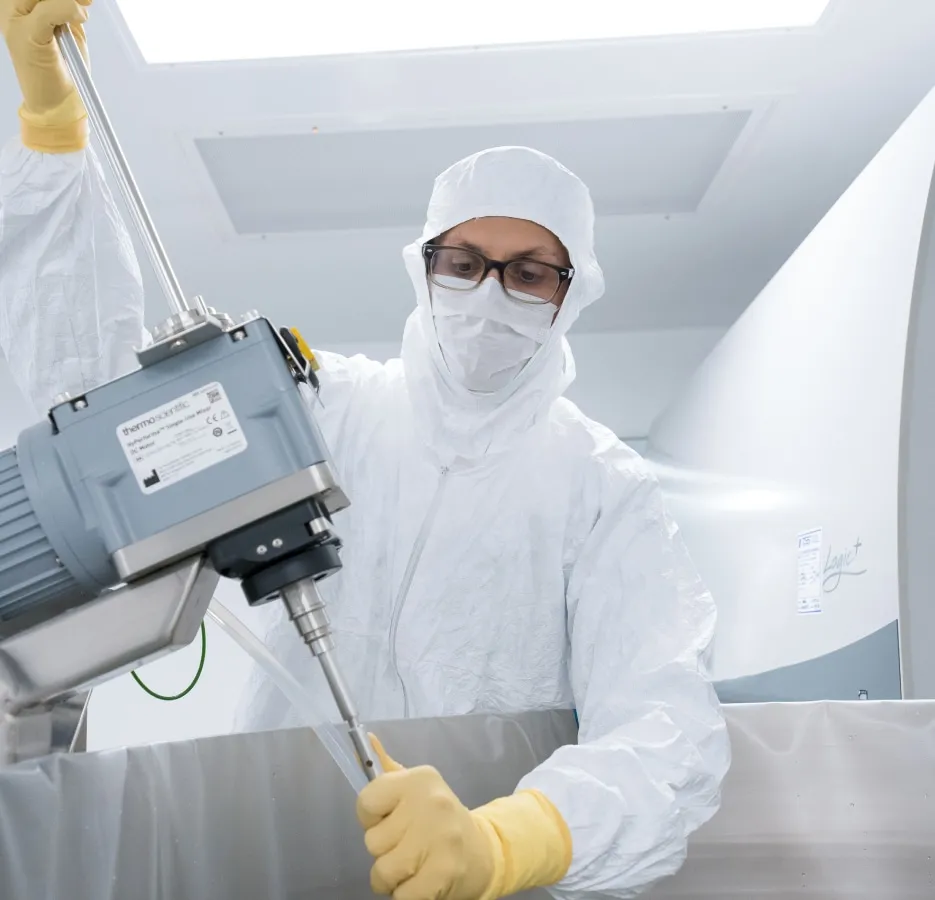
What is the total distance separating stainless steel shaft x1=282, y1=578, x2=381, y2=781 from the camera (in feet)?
1.93

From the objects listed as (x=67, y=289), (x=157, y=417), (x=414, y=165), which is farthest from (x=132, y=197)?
(x=414, y=165)

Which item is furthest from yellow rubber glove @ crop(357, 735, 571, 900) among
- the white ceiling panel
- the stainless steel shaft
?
the white ceiling panel

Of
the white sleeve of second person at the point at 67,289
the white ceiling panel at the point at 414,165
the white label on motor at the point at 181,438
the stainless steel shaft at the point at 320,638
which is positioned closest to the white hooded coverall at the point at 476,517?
the white sleeve of second person at the point at 67,289

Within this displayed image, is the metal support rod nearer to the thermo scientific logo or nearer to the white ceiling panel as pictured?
the thermo scientific logo

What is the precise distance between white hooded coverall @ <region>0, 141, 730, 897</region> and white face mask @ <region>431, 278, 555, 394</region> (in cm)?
2

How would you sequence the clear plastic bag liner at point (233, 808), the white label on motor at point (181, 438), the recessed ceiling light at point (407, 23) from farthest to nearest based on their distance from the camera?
the recessed ceiling light at point (407, 23), the clear plastic bag liner at point (233, 808), the white label on motor at point (181, 438)

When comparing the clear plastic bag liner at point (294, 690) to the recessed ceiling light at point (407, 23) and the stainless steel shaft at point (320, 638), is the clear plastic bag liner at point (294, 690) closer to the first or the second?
the stainless steel shaft at point (320, 638)

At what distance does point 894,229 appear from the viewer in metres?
1.38

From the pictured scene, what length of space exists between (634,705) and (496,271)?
52 centimetres

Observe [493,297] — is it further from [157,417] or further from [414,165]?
[414,165]

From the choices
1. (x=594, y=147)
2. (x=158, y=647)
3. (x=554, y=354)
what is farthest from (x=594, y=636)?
(x=594, y=147)

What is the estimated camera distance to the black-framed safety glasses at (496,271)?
1089mm

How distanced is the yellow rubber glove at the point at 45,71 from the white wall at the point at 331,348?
2.17 meters

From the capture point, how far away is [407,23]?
157 centimetres
